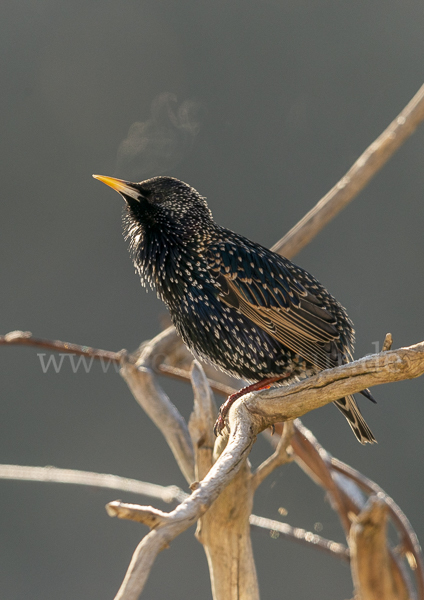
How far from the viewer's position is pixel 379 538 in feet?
6.59

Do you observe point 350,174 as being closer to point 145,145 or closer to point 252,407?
point 145,145

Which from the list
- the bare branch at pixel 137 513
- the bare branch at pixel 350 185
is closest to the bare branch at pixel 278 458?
the bare branch at pixel 137 513

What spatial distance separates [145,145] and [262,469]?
175cm

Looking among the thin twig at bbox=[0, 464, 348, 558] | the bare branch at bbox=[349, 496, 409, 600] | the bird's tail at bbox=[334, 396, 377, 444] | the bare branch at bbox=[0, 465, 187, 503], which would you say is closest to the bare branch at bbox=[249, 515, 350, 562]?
the thin twig at bbox=[0, 464, 348, 558]

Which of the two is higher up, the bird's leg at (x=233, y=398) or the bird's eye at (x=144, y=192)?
the bird's eye at (x=144, y=192)

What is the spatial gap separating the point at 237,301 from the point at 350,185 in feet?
2.57

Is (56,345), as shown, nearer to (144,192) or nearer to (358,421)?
Result: (144,192)

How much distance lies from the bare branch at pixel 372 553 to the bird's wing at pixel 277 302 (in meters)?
0.50

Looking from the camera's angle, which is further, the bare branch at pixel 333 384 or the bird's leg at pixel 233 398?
the bird's leg at pixel 233 398

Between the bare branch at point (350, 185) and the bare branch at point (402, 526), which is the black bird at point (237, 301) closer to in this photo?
the bare branch at point (402, 526)

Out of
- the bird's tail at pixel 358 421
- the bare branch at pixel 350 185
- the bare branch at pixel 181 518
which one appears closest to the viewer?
the bare branch at pixel 181 518

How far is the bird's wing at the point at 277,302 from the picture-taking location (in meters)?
2.03

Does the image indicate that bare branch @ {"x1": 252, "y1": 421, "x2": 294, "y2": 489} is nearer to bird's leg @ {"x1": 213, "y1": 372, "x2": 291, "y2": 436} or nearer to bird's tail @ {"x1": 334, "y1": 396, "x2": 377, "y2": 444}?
bird's leg @ {"x1": 213, "y1": 372, "x2": 291, "y2": 436}

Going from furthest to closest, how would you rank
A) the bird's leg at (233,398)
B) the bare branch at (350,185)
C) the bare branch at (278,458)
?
the bare branch at (350,185) → the bird's leg at (233,398) → the bare branch at (278,458)
